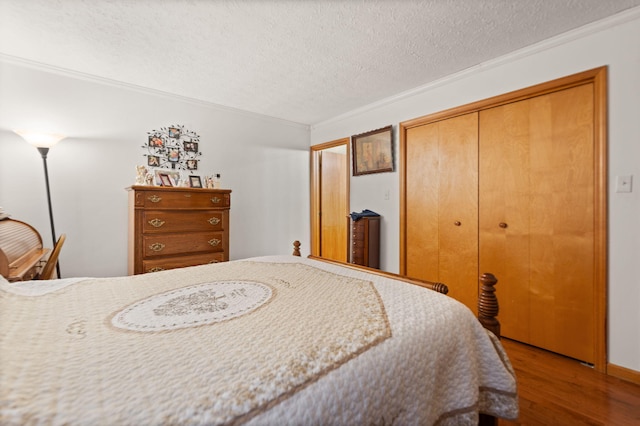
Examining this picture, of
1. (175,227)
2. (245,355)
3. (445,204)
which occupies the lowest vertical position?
(245,355)

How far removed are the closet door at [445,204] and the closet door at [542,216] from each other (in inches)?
4.2

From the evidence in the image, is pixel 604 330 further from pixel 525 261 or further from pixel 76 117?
pixel 76 117

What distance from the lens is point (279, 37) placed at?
2.04 meters

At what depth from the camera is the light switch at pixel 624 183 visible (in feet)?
5.88

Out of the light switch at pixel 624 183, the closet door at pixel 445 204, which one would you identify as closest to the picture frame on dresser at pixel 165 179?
the closet door at pixel 445 204

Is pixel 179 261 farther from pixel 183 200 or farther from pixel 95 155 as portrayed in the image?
pixel 95 155

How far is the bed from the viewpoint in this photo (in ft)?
1.69

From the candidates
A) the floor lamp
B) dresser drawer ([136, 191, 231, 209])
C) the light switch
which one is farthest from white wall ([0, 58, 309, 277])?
the light switch

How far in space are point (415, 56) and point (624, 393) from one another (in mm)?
2764

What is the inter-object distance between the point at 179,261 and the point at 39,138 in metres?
1.54

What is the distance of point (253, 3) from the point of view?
5.56 feet

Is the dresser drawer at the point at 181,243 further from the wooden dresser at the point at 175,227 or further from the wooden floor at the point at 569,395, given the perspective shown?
the wooden floor at the point at 569,395

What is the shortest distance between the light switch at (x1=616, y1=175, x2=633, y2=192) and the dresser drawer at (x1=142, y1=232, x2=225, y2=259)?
3.38 metres

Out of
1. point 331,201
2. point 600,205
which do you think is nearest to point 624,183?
point 600,205
